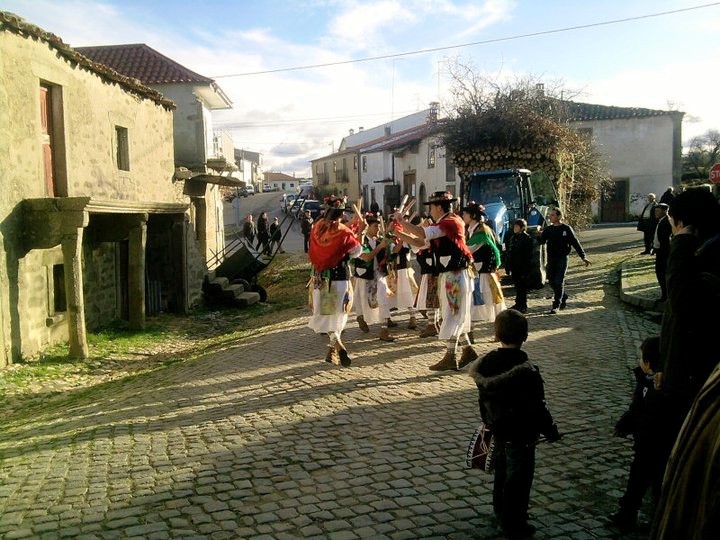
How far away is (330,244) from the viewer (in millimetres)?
7945

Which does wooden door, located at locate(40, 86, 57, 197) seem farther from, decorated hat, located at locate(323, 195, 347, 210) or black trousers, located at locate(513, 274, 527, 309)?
black trousers, located at locate(513, 274, 527, 309)

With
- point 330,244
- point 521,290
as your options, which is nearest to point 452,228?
point 330,244

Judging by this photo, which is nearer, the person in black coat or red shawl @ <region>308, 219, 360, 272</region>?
red shawl @ <region>308, 219, 360, 272</region>

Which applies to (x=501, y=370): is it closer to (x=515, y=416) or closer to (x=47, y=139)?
(x=515, y=416)

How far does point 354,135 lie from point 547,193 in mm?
58849

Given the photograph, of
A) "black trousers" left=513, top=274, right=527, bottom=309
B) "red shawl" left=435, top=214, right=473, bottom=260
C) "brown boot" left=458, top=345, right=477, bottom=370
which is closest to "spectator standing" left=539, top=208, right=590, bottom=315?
"black trousers" left=513, top=274, right=527, bottom=309

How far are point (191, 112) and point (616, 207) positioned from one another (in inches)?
1003

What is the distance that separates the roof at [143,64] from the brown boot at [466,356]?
A: 1927cm

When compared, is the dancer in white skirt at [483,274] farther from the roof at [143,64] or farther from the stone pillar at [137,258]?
the roof at [143,64]

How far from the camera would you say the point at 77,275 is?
32.9 feet

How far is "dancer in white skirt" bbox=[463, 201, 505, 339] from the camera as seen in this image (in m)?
8.86

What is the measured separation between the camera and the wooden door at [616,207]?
36.3 meters

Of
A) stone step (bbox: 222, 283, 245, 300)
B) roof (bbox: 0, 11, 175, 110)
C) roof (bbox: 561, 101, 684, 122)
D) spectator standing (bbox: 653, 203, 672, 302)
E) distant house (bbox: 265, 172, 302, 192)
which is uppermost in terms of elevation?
distant house (bbox: 265, 172, 302, 192)

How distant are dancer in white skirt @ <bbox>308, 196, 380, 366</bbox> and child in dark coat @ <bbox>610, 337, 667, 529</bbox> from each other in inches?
175
